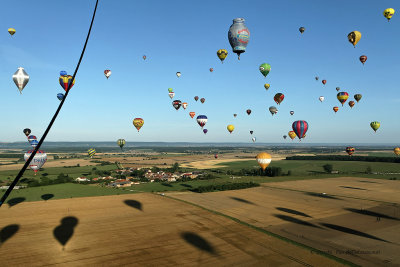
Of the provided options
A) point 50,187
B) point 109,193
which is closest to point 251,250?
point 109,193

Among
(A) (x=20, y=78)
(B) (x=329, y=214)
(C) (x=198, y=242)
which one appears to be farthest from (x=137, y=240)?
(A) (x=20, y=78)

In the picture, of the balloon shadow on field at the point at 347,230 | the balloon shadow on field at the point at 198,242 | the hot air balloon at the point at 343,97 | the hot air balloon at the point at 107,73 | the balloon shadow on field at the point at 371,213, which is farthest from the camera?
the hot air balloon at the point at 107,73

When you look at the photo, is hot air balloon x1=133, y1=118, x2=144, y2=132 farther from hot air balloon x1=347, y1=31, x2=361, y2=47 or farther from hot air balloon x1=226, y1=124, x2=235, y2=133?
hot air balloon x1=347, y1=31, x2=361, y2=47

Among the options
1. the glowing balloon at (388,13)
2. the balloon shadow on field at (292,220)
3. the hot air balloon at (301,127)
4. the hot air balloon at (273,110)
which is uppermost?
the glowing balloon at (388,13)

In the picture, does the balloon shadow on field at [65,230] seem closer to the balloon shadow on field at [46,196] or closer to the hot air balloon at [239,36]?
the balloon shadow on field at [46,196]

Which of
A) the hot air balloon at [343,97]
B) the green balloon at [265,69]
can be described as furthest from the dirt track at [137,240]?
the hot air balloon at [343,97]

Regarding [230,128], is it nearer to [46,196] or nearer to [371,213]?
[371,213]
